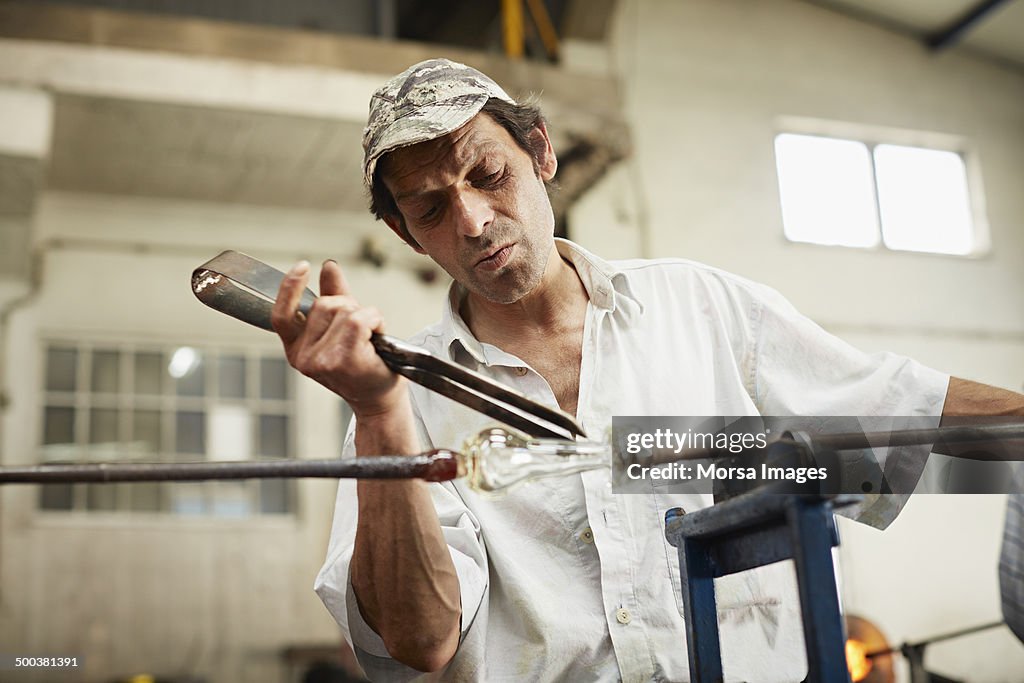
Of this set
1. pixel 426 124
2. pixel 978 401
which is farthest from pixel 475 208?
pixel 978 401

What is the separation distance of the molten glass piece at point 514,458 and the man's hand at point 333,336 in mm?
104

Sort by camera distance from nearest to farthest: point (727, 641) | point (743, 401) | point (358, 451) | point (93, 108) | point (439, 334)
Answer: point (358, 451) < point (727, 641) < point (743, 401) < point (439, 334) < point (93, 108)

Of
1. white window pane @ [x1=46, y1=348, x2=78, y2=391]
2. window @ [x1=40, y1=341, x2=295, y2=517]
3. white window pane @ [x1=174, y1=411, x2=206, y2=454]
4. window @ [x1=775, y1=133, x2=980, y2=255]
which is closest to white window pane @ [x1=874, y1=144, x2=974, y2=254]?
window @ [x1=775, y1=133, x2=980, y2=255]

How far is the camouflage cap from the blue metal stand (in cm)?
58

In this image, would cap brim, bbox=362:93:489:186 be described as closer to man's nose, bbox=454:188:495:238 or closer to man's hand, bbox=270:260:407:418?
man's nose, bbox=454:188:495:238

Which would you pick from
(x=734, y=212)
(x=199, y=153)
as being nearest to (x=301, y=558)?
(x=199, y=153)

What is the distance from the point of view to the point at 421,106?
1.32m

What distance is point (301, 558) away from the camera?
562 centimetres

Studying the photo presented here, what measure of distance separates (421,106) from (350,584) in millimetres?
598

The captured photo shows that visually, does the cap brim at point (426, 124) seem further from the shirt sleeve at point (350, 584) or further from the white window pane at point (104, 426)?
the white window pane at point (104, 426)

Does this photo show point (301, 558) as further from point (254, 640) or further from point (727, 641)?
point (727, 641)

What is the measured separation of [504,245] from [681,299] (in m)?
0.27

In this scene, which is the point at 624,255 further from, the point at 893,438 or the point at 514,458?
the point at 514,458

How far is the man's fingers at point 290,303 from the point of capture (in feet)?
3.06
